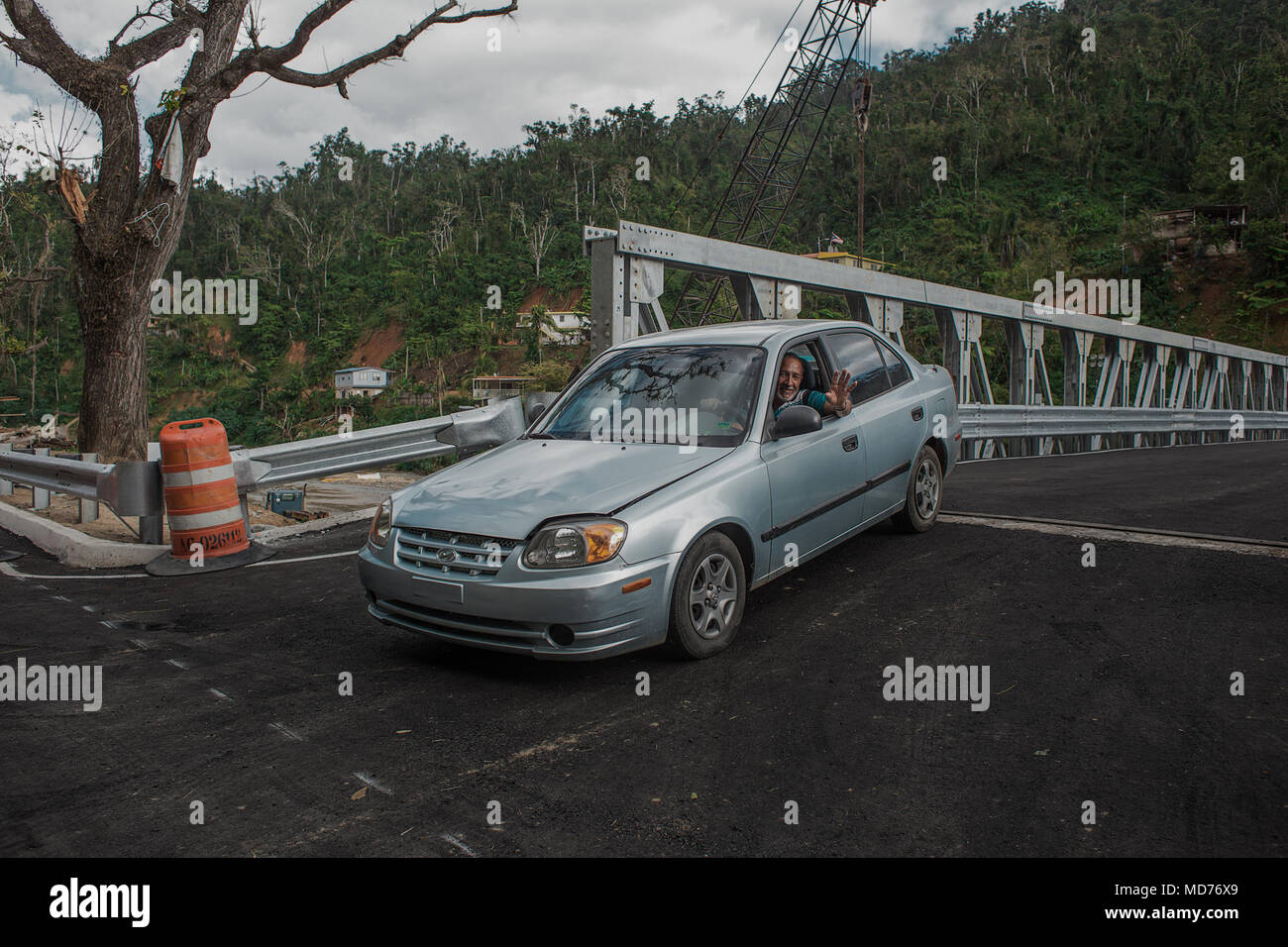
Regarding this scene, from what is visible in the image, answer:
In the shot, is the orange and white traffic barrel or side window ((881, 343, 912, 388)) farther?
the orange and white traffic barrel

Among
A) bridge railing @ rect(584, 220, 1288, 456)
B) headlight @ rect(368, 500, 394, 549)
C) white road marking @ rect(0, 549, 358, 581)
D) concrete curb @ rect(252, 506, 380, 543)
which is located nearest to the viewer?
headlight @ rect(368, 500, 394, 549)

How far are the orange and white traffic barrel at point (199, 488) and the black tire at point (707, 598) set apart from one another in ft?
13.4

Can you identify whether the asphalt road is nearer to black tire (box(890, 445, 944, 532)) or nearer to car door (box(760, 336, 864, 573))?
car door (box(760, 336, 864, 573))

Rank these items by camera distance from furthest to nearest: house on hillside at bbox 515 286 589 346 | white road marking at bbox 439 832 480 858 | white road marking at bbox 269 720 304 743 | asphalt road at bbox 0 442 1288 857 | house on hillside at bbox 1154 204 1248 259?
house on hillside at bbox 515 286 589 346
house on hillside at bbox 1154 204 1248 259
white road marking at bbox 269 720 304 743
asphalt road at bbox 0 442 1288 857
white road marking at bbox 439 832 480 858

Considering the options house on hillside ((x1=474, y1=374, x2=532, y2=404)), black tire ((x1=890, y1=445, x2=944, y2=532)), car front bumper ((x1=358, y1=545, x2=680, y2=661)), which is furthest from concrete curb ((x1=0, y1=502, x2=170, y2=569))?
house on hillside ((x1=474, y1=374, x2=532, y2=404))

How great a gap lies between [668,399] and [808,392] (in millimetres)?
943

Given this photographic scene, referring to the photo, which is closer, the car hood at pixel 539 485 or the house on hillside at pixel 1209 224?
the car hood at pixel 539 485

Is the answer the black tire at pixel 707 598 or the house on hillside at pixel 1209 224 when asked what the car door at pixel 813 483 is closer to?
the black tire at pixel 707 598

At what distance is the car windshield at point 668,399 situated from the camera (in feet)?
15.8

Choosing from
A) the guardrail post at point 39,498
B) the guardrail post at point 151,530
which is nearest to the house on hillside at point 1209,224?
the guardrail post at point 39,498

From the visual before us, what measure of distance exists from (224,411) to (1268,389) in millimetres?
73842

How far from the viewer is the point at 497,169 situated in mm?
102125

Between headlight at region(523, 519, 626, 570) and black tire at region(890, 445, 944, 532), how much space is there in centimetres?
317

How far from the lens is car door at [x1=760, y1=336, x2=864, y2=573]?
15.6ft
